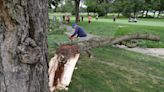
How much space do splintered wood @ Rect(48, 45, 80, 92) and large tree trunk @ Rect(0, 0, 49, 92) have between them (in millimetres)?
2637

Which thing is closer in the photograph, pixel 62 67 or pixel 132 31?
pixel 62 67

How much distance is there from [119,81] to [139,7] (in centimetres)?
5186

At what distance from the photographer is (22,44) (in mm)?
2270

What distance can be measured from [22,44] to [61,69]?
9.95ft

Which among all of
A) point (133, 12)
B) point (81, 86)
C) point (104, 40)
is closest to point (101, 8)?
point (133, 12)

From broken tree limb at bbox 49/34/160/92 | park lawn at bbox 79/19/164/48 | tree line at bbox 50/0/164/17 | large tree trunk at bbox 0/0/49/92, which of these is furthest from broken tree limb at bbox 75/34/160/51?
tree line at bbox 50/0/164/17

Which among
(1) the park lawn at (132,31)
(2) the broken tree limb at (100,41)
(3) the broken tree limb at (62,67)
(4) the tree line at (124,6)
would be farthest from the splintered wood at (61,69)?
(4) the tree line at (124,6)

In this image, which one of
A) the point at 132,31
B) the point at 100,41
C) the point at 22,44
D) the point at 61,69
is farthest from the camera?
the point at 132,31

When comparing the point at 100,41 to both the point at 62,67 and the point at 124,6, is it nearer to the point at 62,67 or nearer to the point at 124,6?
the point at 62,67

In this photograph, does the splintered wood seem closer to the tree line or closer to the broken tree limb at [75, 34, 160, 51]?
the broken tree limb at [75, 34, 160, 51]

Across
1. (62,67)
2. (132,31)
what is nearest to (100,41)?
(62,67)

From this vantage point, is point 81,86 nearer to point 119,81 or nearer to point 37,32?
point 119,81

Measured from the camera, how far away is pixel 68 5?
65375mm

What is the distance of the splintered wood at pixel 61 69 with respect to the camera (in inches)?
201
